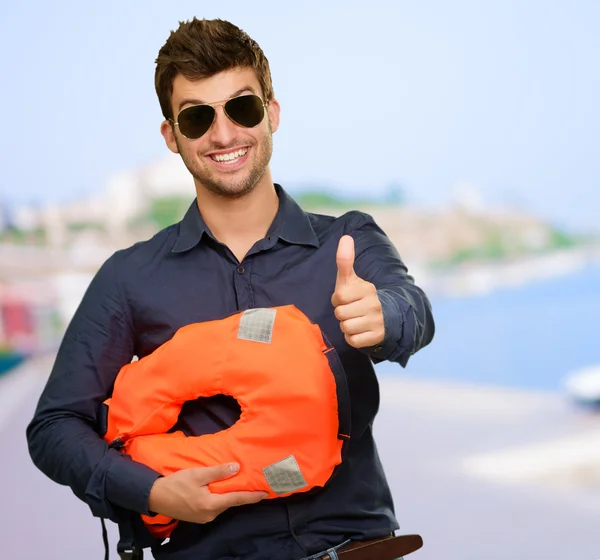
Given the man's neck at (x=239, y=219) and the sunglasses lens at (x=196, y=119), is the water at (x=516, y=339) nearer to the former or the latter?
the man's neck at (x=239, y=219)

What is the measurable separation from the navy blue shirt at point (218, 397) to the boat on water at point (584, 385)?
16.3ft

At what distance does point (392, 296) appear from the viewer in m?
1.58

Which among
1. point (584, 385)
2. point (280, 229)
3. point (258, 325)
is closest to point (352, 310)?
point (258, 325)

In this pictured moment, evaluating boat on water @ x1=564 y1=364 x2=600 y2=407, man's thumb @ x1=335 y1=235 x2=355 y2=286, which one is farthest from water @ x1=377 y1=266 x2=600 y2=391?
man's thumb @ x1=335 y1=235 x2=355 y2=286

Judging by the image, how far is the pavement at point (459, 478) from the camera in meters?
4.22

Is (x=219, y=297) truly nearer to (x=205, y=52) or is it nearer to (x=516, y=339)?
(x=205, y=52)

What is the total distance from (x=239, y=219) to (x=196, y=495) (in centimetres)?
56

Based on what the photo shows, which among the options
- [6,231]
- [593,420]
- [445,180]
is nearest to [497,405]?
[593,420]

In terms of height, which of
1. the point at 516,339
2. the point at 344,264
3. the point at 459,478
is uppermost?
the point at 516,339

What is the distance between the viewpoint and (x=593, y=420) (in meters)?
6.19

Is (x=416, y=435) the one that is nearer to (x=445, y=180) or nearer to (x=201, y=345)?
(x=445, y=180)

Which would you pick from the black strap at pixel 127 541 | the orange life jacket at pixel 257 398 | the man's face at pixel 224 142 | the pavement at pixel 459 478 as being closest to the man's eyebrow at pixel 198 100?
the man's face at pixel 224 142

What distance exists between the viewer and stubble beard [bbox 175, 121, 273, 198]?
185 centimetres

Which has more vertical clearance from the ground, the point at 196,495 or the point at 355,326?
the point at 355,326
